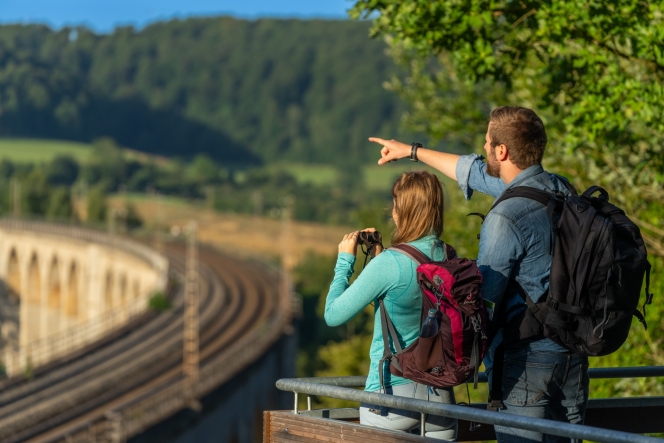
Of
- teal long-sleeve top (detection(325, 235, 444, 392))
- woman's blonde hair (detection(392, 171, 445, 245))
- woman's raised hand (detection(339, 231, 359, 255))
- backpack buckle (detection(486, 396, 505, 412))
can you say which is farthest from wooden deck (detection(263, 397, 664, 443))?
woman's blonde hair (detection(392, 171, 445, 245))

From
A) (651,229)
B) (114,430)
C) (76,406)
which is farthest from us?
(76,406)

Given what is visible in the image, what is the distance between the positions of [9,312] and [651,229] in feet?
463

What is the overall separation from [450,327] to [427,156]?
1949 millimetres

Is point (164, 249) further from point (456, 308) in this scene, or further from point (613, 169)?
point (456, 308)

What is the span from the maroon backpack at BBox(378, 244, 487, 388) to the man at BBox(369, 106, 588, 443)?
0.95 ft

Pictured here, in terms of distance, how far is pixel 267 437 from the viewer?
6.47 meters

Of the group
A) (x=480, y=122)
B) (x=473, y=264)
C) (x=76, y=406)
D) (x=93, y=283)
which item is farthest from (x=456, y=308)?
(x=93, y=283)

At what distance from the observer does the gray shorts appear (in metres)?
6.05

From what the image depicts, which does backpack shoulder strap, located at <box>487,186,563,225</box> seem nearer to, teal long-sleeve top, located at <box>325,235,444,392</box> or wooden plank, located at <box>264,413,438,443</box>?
teal long-sleeve top, located at <box>325,235,444,392</box>

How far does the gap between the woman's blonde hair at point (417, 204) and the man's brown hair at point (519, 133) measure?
1.58 feet

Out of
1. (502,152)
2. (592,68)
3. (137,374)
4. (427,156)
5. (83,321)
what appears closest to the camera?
(502,152)

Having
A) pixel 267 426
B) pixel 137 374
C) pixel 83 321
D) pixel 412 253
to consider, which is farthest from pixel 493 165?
pixel 83 321

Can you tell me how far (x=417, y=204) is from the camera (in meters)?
6.09

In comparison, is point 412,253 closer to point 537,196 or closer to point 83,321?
point 537,196
